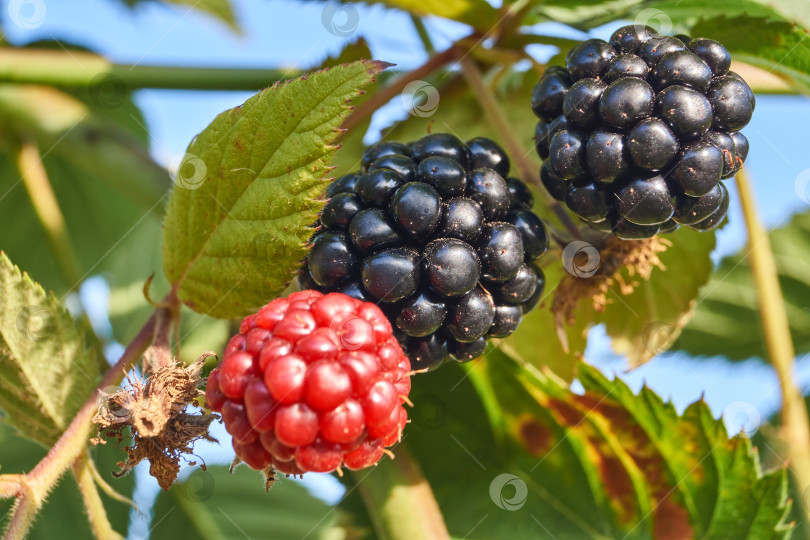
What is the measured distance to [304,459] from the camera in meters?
0.80

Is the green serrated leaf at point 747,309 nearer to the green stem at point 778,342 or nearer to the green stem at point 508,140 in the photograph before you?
the green stem at point 778,342

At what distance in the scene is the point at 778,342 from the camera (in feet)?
5.16

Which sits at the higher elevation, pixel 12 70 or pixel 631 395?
pixel 12 70

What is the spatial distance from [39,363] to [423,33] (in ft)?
3.35

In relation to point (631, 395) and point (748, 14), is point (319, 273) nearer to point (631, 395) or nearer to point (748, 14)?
point (631, 395)

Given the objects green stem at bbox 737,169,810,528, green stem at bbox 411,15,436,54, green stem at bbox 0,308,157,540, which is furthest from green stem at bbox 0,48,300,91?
green stem at bbox 737,169,810,528

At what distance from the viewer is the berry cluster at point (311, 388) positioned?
2.61 ft

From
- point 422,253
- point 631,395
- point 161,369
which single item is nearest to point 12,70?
point 161,369

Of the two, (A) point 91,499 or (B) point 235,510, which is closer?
(A) point 91,499

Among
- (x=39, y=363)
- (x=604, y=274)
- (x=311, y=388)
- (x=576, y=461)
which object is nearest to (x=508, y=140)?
(x=604, y=274)

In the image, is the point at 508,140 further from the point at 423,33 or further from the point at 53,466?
the point at 53,466

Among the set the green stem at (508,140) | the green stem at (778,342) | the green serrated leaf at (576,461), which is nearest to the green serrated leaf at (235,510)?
the green serrated leaf at (576,461)

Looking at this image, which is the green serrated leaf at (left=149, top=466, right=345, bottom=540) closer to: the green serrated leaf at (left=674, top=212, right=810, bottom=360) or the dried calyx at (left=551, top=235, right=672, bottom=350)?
the dried calyx at (left=551, top=235, right=672, bottom=350)

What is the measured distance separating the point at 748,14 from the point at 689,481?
2.63ft
